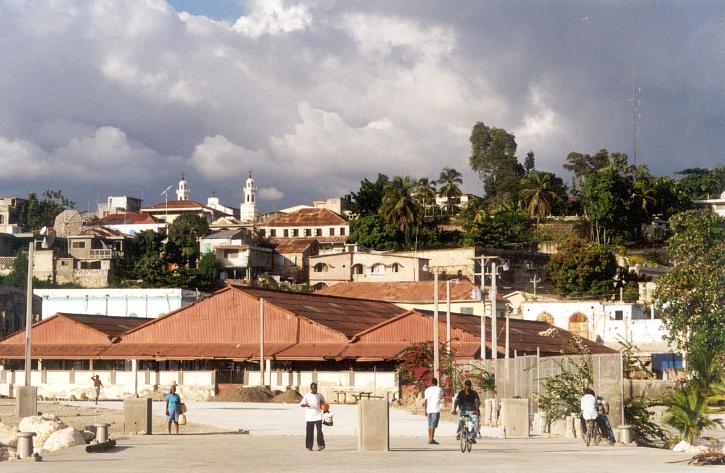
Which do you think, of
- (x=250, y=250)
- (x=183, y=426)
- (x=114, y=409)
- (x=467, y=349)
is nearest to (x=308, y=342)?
(x=467, y=349)

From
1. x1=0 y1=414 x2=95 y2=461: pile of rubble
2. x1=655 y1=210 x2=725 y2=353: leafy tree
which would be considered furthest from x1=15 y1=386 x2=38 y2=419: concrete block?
x1=655 y1=210 x2=725 y2=353: leafy tree

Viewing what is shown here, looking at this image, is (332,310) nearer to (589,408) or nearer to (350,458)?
(589,408)

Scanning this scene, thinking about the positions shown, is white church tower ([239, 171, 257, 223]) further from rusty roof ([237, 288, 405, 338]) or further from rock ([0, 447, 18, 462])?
rock ([0, 447, 18, 462])

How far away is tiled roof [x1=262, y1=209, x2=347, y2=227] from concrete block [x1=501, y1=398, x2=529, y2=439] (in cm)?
10850

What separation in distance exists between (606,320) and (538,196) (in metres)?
40.6

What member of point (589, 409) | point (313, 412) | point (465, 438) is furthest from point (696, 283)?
point (313, 412)

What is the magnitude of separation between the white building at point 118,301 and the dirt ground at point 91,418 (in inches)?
1516

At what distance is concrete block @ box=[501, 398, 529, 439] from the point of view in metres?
30.5

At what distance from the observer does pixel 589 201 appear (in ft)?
387

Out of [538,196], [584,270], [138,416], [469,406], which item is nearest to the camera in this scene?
[469,406]

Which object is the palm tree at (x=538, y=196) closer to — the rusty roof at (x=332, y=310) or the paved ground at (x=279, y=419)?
the rusty roof at (x=332, y=310)

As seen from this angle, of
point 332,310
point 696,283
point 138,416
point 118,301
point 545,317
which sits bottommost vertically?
point 138,416

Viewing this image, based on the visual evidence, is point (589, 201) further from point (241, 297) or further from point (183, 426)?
point (183, 426)

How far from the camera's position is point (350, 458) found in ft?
73.7
